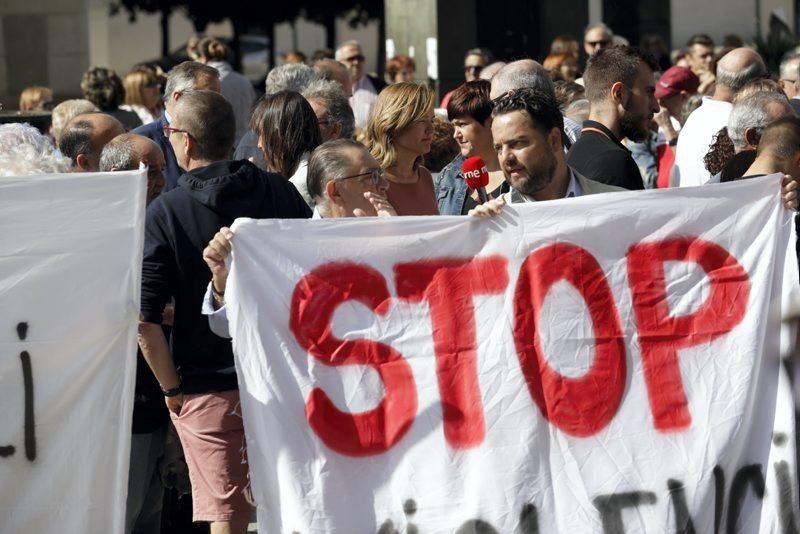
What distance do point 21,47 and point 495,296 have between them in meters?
11.6

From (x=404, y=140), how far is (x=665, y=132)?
3.95 metres

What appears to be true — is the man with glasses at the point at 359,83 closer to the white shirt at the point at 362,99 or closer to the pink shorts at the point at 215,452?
the white shirt at the point at 362,99

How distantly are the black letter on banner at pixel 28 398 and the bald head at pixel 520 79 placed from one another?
281 centimetres

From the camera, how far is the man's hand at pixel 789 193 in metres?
4.68

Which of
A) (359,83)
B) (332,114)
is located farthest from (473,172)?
(359,83)

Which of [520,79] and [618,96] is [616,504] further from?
[520,79]

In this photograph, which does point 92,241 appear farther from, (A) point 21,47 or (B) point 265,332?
(A) point 21,47

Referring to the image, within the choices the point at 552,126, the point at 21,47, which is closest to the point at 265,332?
the point at 552,126

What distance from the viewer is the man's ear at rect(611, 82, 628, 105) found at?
6461 millimetres

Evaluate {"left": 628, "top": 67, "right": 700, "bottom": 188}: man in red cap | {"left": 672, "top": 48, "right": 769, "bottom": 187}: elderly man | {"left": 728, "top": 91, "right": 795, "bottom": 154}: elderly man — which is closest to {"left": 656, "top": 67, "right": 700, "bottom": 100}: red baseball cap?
{"left": 628, "top": 67, "right": 700, "bottom": 188}: man in red cap

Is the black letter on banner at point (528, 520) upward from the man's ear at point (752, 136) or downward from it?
downward

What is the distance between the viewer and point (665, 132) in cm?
958

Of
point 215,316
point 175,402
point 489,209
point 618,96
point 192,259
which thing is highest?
point 618,96

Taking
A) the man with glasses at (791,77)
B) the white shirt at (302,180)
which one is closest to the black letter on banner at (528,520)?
the white shirt at (302,180)
